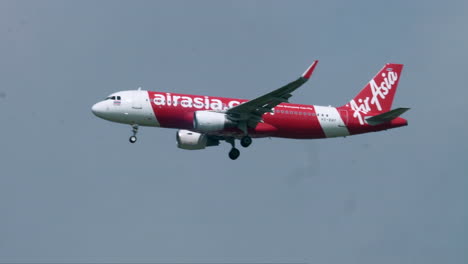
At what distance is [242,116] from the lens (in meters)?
68.1

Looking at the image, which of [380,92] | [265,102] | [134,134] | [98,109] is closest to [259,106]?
[265,102]

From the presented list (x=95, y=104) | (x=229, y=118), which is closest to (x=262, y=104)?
(x=229, y=118)

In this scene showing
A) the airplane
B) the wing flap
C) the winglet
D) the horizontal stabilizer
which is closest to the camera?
the winglet

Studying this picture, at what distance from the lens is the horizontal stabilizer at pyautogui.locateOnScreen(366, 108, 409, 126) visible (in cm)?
6881

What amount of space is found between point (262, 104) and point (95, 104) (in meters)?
11.7

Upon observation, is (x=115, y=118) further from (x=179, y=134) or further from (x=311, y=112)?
(x=311, y=112)

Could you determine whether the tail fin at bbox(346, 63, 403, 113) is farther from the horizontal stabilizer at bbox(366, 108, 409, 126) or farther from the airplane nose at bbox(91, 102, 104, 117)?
the airplane nose at bbox(91, 102, 104, 117)

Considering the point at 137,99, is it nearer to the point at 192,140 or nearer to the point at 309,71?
the point at 192,140

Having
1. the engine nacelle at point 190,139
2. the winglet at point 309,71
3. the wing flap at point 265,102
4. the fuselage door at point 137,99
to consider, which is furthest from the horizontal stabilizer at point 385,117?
the fuselage door at point 137,99

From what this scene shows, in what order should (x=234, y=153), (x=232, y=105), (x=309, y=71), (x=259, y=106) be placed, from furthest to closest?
1. (x=234, y=153)
2. (x=232, y=105)
3. (x=259, y=106)
4. (x=309, y=71)

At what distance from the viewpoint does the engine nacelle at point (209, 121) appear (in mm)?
66562

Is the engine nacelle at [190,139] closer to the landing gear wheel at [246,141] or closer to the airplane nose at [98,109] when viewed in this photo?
the landing gear wheel at [246,141]

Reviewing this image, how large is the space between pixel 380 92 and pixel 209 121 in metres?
15.2

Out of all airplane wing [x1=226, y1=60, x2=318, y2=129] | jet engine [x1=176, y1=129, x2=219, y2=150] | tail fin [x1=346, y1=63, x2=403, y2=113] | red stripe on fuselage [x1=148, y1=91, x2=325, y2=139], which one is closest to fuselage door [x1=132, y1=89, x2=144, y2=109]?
red stripe on fuselage [x1=148, y1=91, x2=325, y2=139]
